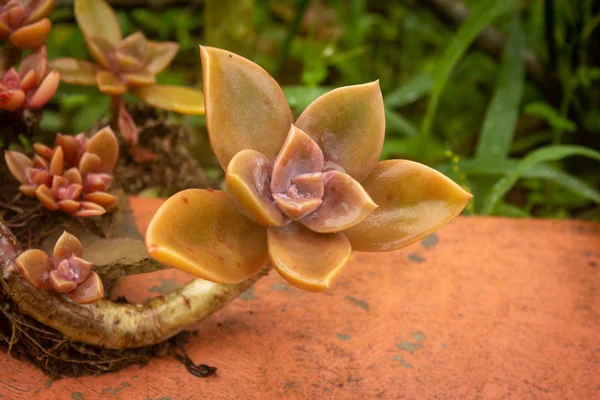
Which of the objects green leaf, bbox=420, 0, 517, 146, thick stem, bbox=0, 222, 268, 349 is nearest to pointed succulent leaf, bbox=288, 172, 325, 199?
thick stem, bbox=0, 222, 268, 349

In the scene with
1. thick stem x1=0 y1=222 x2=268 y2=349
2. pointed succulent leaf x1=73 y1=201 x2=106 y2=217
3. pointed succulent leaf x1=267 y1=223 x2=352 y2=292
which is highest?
pointed succulent leaf x1=267 y1=223 x2=352 y2=292

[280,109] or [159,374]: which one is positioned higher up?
[280,109]

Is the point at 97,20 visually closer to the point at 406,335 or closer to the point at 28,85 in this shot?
the point at 28,85

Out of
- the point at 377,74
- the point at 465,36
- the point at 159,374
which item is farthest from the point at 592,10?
the point at 159,374

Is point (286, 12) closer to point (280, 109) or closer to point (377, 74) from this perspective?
point (377, 74)

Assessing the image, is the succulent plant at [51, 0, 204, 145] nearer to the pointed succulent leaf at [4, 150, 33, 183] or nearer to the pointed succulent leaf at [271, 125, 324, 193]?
the pointed succulent leaf at [4, 150, 33, 183]

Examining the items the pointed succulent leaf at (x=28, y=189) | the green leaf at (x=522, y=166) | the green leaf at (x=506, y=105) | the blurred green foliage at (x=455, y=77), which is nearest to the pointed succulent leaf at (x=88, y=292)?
the pointed succulent leaf at (x=28, y=189)

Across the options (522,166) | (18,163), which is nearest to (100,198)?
(18,163)
